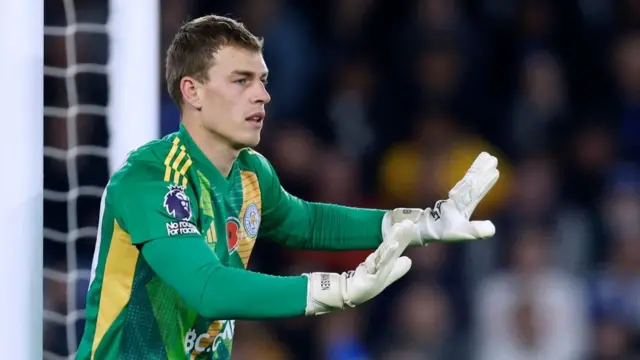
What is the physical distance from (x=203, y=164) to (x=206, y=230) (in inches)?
6.9

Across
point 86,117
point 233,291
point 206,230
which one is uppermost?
point 86,117

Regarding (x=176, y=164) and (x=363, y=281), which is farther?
(x=176, y=164)

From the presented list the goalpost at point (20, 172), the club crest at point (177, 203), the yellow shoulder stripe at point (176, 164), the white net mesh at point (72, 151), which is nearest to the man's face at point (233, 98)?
the yellow shoulder stripe at point (176, 164)

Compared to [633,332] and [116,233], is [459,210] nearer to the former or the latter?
[116,233]

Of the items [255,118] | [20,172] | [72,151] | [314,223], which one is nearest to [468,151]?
[314,223]

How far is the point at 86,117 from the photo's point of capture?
356 centimetres

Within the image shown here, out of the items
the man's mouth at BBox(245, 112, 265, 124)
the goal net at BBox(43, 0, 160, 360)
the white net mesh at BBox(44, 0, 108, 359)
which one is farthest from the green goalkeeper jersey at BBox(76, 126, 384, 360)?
the white net mesh at BBox(44, 0, 108, 359)

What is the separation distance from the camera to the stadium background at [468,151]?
5.67 meters

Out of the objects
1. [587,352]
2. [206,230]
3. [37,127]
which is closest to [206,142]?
[206,230]

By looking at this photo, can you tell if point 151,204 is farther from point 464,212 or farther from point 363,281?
point 464,212

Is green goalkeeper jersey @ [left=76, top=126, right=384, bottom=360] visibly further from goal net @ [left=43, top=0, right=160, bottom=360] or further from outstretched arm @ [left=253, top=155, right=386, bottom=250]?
goal net @ [left=43, top=0, right=160, bottom=360]

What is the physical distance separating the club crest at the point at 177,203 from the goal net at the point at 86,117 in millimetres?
602

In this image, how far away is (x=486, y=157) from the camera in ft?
10.1

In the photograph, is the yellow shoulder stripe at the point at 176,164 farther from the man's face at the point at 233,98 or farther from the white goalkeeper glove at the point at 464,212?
the white goalkeeper glove at the point at 464,212
